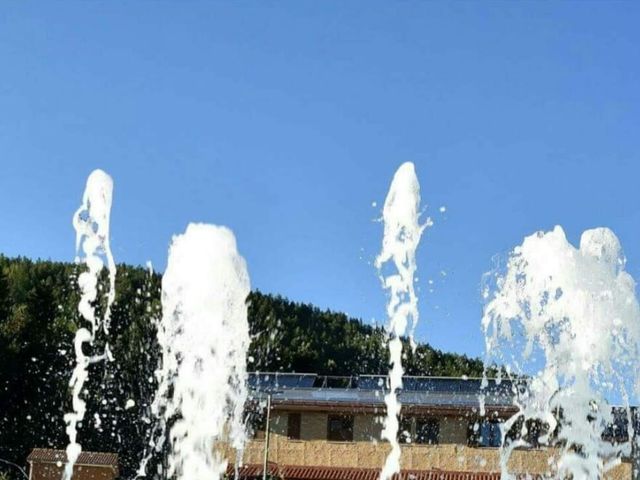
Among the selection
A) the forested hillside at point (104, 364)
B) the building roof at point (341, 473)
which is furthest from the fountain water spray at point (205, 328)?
the forested hillside at point (104, 364)

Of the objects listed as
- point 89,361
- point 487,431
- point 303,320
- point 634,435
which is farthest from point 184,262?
point 303,320

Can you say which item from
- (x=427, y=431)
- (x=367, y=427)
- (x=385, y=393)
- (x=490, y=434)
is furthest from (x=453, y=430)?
(x=385, y=393)

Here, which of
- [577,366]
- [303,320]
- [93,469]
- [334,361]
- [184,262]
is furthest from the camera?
[303,320]

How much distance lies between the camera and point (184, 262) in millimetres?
31906

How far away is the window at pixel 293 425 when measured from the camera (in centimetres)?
4641

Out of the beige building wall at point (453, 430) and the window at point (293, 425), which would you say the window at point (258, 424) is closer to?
the window at point (293, 425)

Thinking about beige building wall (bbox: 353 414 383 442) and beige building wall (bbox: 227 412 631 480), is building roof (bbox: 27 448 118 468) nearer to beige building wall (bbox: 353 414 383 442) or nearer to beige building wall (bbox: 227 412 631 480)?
beige building wall (bbox: 227 412 631 480)

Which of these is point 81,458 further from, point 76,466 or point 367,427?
point 367,427

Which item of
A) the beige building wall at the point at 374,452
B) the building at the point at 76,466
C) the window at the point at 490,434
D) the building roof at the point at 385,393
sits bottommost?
the building at the point at 76,466

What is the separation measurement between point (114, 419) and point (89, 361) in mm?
7347

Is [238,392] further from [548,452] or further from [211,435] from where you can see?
[548,452]

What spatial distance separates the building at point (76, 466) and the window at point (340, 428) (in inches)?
347

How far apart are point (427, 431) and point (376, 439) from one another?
2020 millimetres

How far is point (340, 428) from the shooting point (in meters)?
46.5
